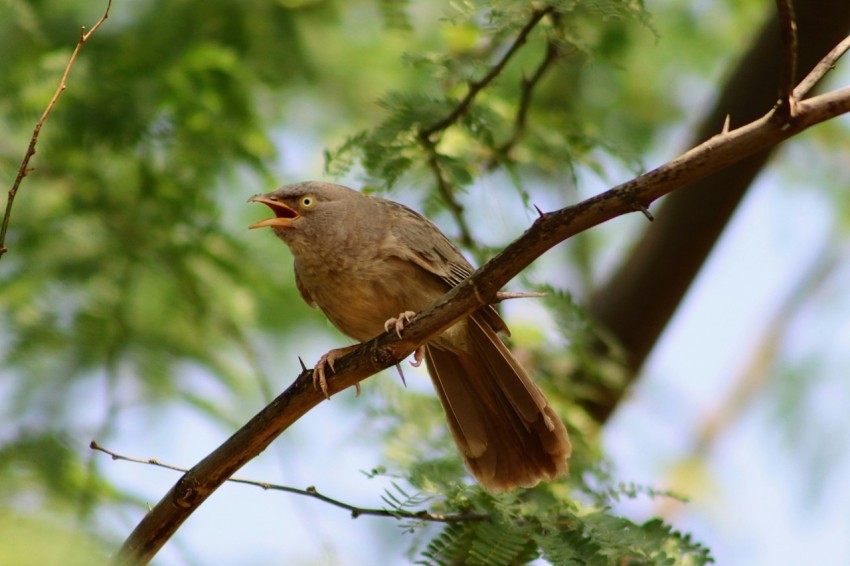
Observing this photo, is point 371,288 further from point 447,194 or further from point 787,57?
point 787,57

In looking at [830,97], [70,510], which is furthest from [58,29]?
[830,97]

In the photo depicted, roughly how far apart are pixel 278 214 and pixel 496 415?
1.51 metres

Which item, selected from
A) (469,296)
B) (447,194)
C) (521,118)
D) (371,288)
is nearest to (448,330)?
(371,288)

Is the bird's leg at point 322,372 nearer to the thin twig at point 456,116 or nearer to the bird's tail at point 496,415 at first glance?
the bird's tail at point 496,415

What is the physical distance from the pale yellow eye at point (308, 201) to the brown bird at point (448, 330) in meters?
0.12

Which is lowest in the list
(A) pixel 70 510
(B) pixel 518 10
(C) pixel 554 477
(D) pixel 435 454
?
(A) pixel 70 510

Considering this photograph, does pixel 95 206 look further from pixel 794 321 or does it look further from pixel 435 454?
pixel 794 321

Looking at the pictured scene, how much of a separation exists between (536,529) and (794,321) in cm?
521

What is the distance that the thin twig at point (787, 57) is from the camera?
266cm

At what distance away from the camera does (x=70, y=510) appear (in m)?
3.01

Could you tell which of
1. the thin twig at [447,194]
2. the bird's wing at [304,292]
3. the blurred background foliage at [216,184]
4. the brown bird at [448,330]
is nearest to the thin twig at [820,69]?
the blurred background foliage at [216,184]

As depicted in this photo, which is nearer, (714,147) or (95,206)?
(714,147)

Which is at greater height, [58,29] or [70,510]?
[58,29]

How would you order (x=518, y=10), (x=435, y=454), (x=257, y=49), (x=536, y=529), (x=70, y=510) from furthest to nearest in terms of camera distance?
(x=257, y=49) < (x=435, y=454) < (x=518, y=10) < (x=536, y=529) < (x=70, y=510)
